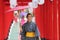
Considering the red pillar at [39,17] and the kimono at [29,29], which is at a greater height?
the red pillar at [39,17]

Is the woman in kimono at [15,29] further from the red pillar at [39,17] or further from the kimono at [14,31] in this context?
the red pillar at [39,17]

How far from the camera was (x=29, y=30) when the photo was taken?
1.99m

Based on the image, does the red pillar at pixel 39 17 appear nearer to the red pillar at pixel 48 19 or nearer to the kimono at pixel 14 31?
the red pillar at pixel 48 19

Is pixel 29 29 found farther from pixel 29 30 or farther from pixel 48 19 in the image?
pixel 48 19

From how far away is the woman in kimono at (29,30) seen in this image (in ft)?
6.53

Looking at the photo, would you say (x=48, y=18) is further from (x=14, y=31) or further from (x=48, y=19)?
(x=14, y=31)

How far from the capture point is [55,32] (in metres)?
2.00

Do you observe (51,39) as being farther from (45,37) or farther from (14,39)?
(14,39)

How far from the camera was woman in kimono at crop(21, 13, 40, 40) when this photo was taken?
199 cm

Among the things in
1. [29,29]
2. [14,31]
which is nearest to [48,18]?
[29,29]

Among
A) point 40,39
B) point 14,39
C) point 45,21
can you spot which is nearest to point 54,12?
point 45,21

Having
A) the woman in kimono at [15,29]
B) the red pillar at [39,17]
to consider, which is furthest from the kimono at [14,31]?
the red pillar at [39,17]

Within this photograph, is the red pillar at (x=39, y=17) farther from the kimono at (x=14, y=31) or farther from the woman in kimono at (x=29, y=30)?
the kimono at (x=14, y=31)

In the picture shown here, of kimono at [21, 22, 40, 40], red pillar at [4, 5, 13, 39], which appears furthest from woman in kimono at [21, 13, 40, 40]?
red pillar at [4, 5, 13, 39]
